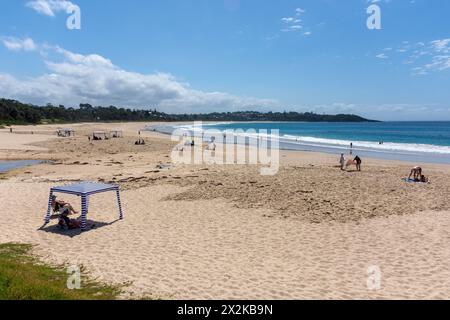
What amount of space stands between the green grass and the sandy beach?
0.44 meters

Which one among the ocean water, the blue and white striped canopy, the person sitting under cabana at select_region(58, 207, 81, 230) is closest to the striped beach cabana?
the blue and white striped canopy

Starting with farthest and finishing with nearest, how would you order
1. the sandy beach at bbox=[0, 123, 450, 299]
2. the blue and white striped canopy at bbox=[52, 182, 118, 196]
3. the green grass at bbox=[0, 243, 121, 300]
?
the blue and white striped canopy at bbox=[52, 182, 118, 196]
the sandy beach at bbox=[0, 123, 450, 299]
the green grass at bbox=[0, 243, 121, 300]

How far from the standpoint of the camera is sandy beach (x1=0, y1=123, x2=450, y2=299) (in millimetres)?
7812

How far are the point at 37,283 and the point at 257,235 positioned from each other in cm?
636

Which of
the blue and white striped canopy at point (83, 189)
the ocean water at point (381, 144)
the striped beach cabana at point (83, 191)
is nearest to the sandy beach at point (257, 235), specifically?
the striped beach cabana at point (83, 191)

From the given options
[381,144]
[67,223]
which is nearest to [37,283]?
[67,223]

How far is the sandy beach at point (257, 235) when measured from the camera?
7.81 metres

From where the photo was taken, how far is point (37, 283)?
6.58m

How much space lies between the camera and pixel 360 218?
1291cm

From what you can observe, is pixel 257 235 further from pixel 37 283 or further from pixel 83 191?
pixel 37 283

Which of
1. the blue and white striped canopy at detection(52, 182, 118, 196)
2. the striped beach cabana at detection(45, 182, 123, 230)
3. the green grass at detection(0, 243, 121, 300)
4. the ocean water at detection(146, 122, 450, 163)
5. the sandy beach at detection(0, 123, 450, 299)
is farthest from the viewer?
the ocean water at detection(146, 122, 450, 163)

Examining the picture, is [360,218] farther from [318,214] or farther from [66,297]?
[66,297]

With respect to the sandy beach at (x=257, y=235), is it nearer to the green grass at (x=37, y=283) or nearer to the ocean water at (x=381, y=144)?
the green grass at (x=37, y=283)

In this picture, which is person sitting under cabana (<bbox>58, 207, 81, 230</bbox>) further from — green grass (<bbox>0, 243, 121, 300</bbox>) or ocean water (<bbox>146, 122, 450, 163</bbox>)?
ocean water (<bbox>146, 122, 450, 163</bbox>)
